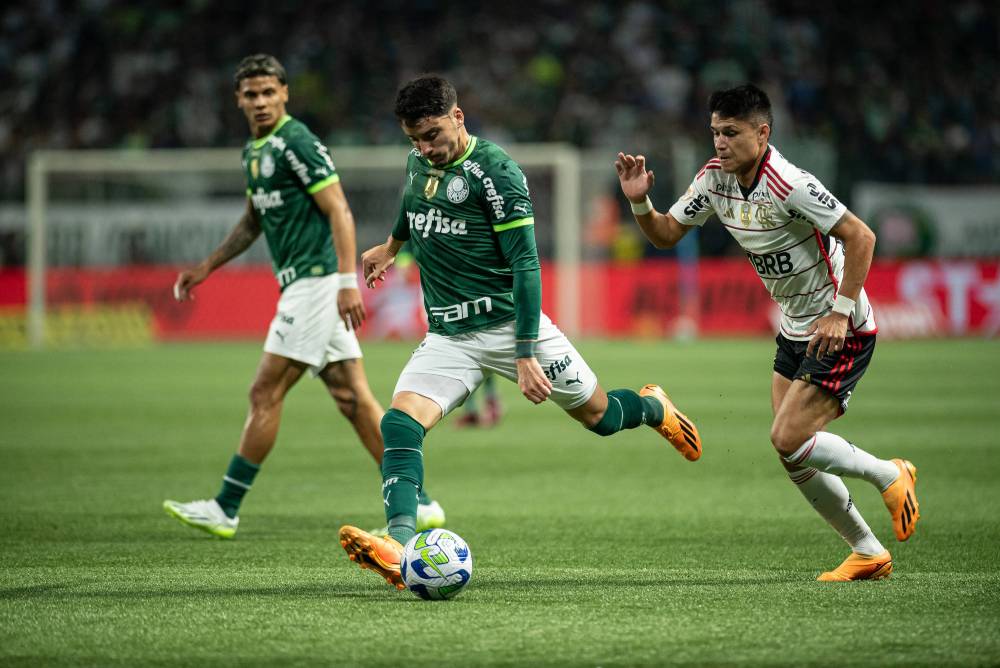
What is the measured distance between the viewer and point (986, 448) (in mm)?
11445

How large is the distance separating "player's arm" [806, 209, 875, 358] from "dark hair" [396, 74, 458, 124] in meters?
1.73

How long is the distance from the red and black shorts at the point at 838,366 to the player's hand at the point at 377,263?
1950 mm

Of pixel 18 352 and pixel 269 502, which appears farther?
pixel 18 352

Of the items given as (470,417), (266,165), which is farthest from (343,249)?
(470,417)

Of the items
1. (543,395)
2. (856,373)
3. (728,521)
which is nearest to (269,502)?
(728,521)

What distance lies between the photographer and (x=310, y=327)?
766 cm

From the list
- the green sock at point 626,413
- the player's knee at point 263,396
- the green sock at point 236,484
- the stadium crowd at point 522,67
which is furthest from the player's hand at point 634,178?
the stadium crowd at point 522,67

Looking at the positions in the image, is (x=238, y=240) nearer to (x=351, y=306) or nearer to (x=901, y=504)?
(x=351, y=306)

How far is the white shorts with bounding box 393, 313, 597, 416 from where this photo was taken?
6.10 meters

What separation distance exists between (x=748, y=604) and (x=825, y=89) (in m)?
25.9

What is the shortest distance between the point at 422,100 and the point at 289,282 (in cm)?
226

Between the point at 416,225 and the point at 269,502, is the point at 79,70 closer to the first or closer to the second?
the point at 269,502

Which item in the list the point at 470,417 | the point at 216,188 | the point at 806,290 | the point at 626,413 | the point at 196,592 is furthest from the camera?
the point at 216,188

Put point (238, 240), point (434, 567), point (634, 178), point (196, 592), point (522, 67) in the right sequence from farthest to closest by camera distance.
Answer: point (522, 67), point (238, 240), point (634, 178), point (196, 592), point (434, 567)
